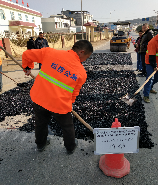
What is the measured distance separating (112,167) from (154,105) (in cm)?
298

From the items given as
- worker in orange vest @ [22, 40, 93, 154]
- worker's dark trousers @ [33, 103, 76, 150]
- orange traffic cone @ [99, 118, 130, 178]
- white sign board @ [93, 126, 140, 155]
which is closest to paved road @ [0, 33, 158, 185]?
orange traffic cone @ [99, 118, 130, 178]

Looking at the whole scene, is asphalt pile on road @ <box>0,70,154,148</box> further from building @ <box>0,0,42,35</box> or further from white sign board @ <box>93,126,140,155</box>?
building @ <box>0,0,42,35</box>

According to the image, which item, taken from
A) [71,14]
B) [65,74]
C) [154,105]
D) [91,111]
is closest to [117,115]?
[91,111]

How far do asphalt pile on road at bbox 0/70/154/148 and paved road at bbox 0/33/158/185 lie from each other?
0.36 meters

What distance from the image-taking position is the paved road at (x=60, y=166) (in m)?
2.29

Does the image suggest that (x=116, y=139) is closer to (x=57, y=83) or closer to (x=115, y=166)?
(x=115, y=166)

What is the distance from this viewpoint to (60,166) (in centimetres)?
253

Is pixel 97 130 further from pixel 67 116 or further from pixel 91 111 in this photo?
pixel 91 111

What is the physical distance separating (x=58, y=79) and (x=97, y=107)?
2585 millimetres

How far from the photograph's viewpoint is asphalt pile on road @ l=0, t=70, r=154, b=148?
11.6 ft

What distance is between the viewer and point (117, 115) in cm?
399

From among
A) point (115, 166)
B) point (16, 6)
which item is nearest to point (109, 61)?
point (115, 166)

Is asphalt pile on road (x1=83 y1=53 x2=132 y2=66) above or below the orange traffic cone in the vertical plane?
above

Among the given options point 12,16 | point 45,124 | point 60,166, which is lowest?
point 60,166
